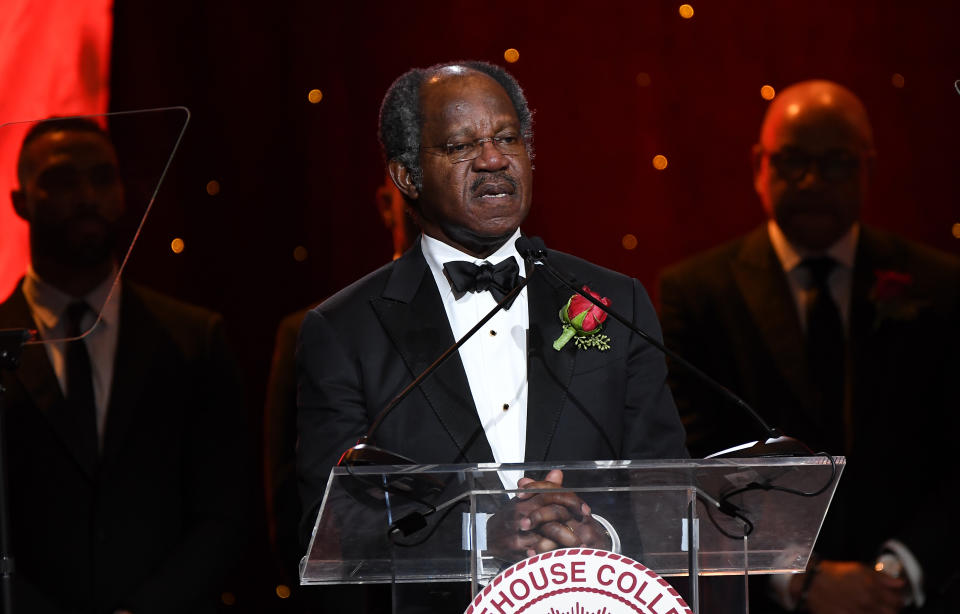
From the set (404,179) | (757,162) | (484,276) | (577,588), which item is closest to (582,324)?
(484,276)

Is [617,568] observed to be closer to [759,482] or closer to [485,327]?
[759,482]

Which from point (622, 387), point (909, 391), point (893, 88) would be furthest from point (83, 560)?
point (893, 88)

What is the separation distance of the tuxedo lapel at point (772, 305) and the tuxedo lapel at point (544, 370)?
42.8 inches

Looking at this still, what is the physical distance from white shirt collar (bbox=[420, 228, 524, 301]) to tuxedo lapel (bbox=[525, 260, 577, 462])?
104mm

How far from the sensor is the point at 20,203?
2.63 meters

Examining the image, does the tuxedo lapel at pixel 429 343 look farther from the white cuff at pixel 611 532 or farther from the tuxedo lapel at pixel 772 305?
the tuxedo lapel at pixel 772 305

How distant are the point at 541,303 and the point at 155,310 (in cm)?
139

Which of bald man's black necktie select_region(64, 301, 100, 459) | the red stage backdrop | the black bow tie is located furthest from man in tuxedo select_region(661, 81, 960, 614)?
the red stage backdrop

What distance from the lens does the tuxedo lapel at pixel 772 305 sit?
2.98 metres

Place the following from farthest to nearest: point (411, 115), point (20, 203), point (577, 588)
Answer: point (20, 203) < point (411, 115) < point (577, 588)

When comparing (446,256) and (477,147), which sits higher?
(477,147)

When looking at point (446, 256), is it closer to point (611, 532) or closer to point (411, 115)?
point (411, 115)

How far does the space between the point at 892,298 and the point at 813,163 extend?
0.40 meters

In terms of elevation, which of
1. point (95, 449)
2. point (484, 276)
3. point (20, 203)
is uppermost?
point (20, 203)
